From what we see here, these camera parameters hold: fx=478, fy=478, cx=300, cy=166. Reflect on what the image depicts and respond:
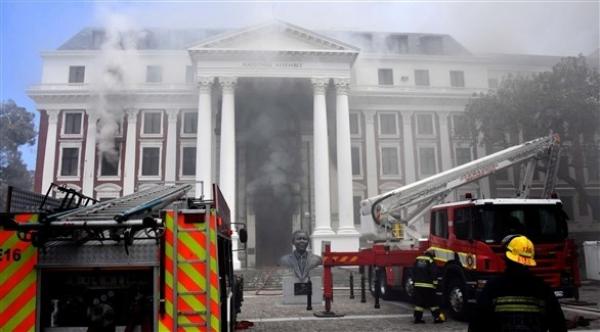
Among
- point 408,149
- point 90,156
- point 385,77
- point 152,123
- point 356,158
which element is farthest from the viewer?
point 385,77

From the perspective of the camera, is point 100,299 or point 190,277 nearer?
point 190,277

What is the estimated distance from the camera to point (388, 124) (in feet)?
110

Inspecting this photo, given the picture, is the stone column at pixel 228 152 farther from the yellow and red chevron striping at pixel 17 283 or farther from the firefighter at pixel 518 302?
the firefighter at pixel 518 302

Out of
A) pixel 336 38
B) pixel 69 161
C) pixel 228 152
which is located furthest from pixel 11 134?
pixel 336 38

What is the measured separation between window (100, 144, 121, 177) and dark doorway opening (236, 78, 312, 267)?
8.72 meters

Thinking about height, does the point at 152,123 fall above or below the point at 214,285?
above

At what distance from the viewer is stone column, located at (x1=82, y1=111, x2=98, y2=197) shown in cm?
3136

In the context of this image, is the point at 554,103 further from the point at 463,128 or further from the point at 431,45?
the point at 431,45

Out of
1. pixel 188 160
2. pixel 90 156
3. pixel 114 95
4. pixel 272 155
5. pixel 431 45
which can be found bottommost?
pixel 272 155

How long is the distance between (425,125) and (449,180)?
20.0 m

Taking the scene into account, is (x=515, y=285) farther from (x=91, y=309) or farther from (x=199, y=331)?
(x=91, y=309)

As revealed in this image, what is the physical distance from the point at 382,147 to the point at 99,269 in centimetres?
3025

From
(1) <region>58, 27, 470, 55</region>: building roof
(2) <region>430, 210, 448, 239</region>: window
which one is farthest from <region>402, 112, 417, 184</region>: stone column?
(2) <region>430, 210, 448, 239</region>: window

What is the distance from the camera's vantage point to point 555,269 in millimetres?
8633
